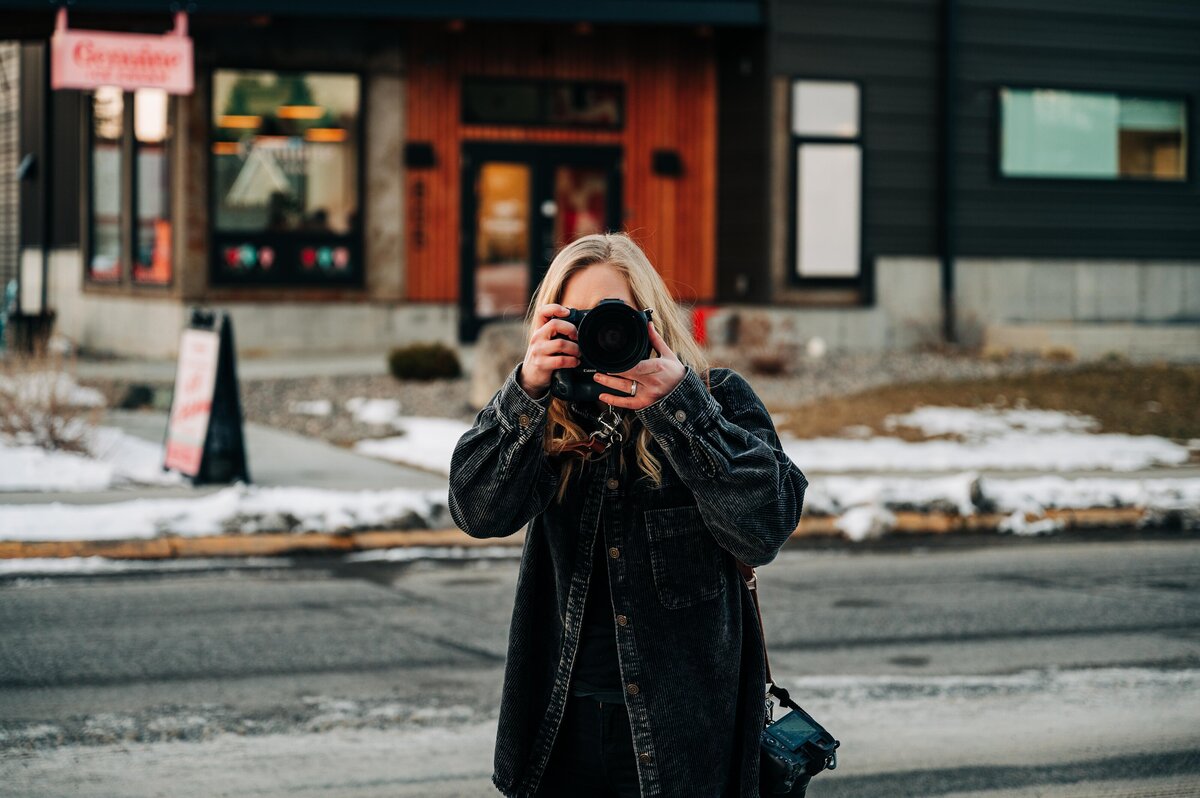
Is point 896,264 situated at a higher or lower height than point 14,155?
lower

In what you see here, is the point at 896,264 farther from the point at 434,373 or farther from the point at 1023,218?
the point at 434,373

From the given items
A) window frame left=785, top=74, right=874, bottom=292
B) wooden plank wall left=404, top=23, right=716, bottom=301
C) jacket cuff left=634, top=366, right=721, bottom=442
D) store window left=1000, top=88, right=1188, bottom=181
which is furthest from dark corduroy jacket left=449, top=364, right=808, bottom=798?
store window left=1000, top=88, right=1188, bottom=181

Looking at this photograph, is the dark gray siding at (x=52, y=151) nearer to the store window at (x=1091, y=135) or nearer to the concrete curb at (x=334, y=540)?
the store window at (x=1091, y=135)

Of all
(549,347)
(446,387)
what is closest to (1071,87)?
(446,387)

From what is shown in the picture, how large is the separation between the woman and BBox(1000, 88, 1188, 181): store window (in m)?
19.3

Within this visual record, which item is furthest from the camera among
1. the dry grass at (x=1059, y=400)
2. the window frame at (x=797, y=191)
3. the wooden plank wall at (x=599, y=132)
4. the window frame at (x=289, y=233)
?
the window frame at (x=797, y=191)

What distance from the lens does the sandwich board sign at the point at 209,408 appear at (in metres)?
10.8

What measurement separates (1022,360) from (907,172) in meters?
3.36

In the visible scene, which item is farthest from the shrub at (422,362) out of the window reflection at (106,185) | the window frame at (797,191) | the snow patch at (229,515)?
the snow patch at (229,515)

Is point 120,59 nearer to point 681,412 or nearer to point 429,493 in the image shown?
point 429,493

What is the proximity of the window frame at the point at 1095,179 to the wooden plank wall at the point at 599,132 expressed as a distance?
3900mm

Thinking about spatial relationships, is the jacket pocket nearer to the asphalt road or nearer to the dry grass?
the asphalt road

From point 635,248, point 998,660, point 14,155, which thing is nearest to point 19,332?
point 14,155

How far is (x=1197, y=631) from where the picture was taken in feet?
24.9
